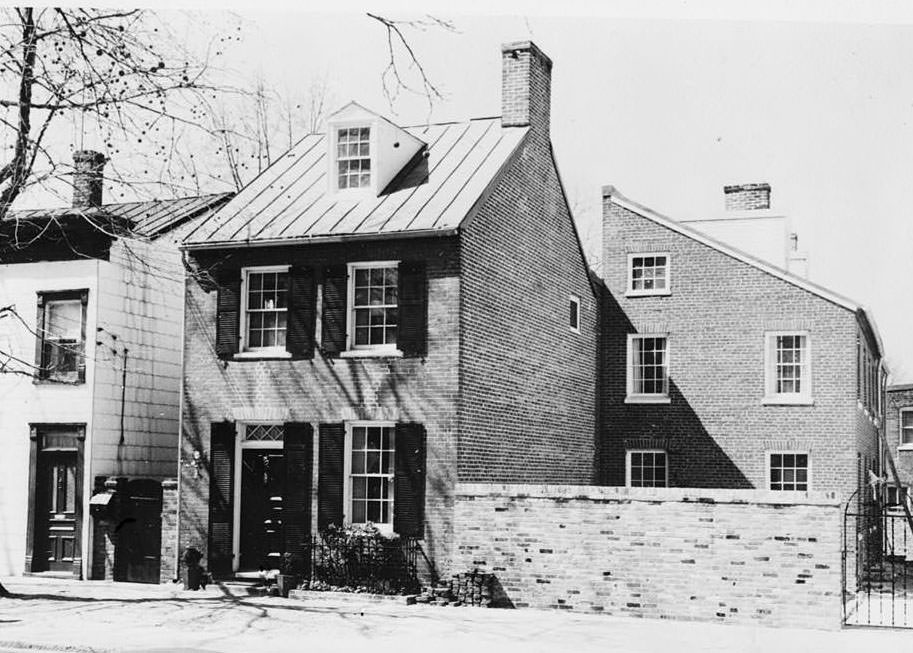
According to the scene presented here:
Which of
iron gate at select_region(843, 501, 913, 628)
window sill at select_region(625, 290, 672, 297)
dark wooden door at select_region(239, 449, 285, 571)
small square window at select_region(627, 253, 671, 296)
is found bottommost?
iron gate at select_region(843, 501, 913, 628)

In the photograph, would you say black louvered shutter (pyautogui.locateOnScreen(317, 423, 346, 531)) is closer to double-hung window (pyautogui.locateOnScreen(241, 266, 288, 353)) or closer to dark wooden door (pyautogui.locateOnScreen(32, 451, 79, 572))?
double-hung window (pyautogui.locateOnScreen(241, 266, 288, 353))

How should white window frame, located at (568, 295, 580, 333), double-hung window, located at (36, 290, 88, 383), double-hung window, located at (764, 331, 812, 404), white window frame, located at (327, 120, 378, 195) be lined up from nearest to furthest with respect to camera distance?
white window frame, located at (327, 120, 378, 195) → double-hung window, located at (36, 290, 88, 383) → white window frame, located at (568, 295, 580, 333) → double-hung window, located at (764, 331, 812, 404)

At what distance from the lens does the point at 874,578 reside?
25.7 m

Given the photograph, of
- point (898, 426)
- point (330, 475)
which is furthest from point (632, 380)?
point (898, 426)

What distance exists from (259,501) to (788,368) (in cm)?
1248

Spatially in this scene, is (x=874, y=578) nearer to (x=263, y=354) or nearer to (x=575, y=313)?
(x=575, y=313)

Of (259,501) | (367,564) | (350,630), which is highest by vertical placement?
(259,501)

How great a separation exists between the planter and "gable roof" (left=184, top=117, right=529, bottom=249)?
18.7 feet

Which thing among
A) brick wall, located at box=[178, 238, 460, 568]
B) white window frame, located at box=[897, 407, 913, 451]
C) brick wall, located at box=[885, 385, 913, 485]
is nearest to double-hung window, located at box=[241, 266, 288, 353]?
brick wall, located at box=[178, 238, 460, 568]

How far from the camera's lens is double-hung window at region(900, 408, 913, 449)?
1485 inches

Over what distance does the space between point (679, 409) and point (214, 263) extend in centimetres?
1181

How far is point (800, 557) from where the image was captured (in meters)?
16.2

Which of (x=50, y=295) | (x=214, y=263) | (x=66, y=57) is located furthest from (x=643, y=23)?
(x=50, y=295)

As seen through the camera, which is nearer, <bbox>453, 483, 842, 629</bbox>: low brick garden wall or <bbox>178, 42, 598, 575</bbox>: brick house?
<bbox>453, 483, 842, 629</bbox>: low brick garden wall
